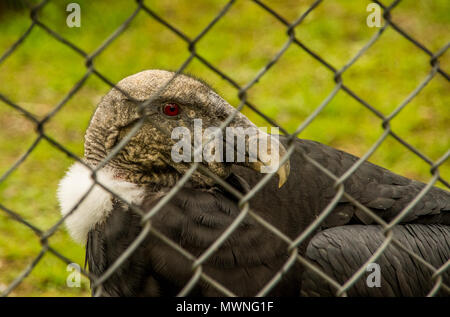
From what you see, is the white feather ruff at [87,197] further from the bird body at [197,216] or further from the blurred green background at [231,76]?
the blurred green background at [231,76]

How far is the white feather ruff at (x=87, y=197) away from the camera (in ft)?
8.54

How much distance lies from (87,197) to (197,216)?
18.1 inches

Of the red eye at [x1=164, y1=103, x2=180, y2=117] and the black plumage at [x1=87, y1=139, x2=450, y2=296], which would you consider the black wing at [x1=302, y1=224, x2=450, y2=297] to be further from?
the red eye at [x1=164, y1=103, x2=180, y2=117]

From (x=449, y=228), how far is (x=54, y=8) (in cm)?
585

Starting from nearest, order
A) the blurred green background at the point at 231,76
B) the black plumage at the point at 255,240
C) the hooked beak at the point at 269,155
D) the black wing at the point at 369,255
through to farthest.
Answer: the hooked beak at the point at 269,155, the black plumage at the point at 255,240, the black wing at the point at 369,255, the blurred green background at the point at 231,76

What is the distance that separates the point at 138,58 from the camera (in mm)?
7168

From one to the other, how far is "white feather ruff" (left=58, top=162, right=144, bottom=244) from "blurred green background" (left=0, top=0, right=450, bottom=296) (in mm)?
1675

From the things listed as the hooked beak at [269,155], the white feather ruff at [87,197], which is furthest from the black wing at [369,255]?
the white feather ruff at [87,197]

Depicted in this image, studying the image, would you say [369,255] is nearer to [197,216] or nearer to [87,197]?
[197,216]

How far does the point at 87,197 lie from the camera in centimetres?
260

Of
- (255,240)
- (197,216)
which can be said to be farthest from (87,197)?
(255,240)

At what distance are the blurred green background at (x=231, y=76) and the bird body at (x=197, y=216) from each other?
171 centimetres

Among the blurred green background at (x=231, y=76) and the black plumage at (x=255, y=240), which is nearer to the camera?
the black plumage at (x=255, y=240)

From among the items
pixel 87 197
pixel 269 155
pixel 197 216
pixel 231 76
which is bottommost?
pixel 87 197
